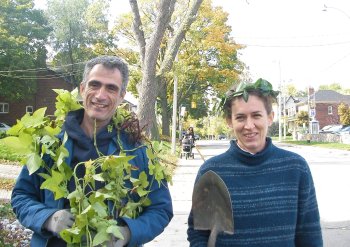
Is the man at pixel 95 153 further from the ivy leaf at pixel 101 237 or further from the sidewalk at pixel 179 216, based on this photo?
the sidewalk at pixel 179 216

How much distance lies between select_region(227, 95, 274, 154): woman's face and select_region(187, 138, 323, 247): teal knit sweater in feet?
0.16

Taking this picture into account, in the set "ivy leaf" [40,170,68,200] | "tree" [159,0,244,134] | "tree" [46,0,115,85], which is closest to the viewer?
"ivy leaf" [40,170,68,200]

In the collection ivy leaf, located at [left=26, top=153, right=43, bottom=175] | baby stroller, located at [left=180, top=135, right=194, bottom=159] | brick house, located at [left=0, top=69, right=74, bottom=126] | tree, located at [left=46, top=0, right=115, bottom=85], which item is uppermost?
tree, located at [left=46, top=0, right=115, bottom=85]

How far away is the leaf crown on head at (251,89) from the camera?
2.24 meters

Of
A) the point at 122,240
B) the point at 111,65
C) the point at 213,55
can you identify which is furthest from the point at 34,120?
the point at 213,55

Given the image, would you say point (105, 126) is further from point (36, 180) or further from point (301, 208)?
point (301, 208)

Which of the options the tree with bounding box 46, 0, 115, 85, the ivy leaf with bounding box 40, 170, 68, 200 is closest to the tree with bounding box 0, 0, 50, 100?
the tree with bounding box 46, 0, 115, 85

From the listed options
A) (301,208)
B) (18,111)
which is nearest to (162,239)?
(301,208)

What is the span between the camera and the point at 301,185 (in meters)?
2.23

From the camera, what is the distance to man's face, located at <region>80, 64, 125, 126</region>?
2.23 m

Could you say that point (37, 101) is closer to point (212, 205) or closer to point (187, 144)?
point (187, 144)

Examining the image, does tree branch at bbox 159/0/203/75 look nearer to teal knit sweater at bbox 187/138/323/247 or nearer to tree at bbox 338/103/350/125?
teal knit sweater at bbox 187/138/323/247

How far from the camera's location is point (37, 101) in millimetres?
45219

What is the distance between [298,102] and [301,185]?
89035 mm
